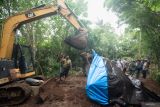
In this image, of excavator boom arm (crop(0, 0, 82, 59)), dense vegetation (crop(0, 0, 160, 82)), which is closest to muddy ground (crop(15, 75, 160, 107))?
excavator boom arm (crop(0, 0, 82, 59))

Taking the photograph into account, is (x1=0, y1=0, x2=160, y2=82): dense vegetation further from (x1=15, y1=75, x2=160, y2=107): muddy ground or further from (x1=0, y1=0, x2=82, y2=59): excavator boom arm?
(x1=15, y1=75, x2=160, y2=107): muddy ground

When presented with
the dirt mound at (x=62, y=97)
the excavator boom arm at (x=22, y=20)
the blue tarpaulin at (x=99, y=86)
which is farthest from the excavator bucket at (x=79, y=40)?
the dirt mound at (x=62, y=97)

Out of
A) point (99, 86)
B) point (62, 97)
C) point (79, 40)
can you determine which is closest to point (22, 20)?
point (79, 40)

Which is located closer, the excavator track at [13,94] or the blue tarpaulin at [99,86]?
the blue tarpaulin at [99,86]

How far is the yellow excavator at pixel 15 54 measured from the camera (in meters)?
11.2

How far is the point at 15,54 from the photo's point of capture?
1226 centimetres

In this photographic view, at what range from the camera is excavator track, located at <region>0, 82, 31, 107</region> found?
36.6ft

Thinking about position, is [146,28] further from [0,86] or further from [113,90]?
[0,86]

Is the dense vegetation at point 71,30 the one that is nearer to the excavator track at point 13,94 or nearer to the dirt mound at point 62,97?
the dirt mound at point 62,97

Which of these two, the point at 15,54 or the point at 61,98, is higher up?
the point at 15,54

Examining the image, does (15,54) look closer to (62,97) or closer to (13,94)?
(13,94)

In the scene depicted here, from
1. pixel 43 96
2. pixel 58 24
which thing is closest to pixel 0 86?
pixel 43 96

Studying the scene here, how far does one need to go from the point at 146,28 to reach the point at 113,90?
8.75 meters

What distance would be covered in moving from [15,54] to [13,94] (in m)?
1.78
